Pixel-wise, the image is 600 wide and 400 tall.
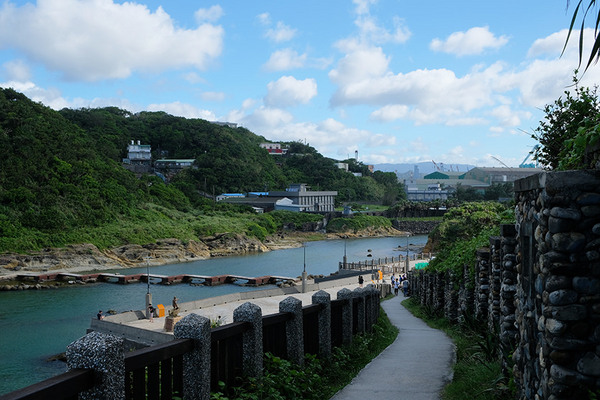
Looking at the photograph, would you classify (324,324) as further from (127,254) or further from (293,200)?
(293,200)

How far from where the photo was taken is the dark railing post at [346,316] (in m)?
11.1

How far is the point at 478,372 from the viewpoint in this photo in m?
8.34

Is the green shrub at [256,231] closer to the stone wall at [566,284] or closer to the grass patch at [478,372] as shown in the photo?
the grass patch at [478,372]

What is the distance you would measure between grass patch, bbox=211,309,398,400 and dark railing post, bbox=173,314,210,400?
0.29 metres

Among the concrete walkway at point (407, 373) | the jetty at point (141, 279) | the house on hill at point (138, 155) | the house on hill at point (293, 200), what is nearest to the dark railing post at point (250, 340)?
the concrete walkway at point (407, 373)

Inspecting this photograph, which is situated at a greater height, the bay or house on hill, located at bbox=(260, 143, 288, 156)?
house on hill, located at bbox=(260, 143, 288, 156)

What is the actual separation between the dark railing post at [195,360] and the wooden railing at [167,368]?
6 cm

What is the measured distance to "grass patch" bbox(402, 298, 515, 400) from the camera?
23.9 feet

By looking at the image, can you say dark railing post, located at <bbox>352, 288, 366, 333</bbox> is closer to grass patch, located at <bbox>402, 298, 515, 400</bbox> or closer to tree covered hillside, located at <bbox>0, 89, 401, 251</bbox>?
grass patch, located at <bbox>402, 298, 515, 400</bbox>

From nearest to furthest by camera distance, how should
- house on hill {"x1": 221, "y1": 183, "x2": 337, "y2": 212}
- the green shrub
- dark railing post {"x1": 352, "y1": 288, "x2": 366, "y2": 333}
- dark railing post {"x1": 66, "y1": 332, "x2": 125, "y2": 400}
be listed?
dark railing post {"x1": 66, "y1": 332, "x2": 125, "y2": 400} → dark railing post {"x1": 352, "y1": 288, "x2": 366, "y2": 333} → the green shrub → house on hill {"x1": 221, "y1": 183, "x2": 337, "y2": 212}

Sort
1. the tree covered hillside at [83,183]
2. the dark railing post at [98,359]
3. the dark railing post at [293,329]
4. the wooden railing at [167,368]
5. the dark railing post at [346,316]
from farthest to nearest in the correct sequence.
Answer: the tree covered hillside at [83,183]
the dark railing post at [346,316]
the dark railing post at [293,329]
the dark railing post at [98,359]
the wooden railing at [167,368]

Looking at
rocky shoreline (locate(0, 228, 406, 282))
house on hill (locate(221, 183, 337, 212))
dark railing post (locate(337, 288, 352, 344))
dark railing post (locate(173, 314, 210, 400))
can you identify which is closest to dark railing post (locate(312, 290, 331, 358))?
dark railing post (locate(337, 288, 352, 344))

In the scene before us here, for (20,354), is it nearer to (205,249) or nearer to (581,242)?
(581,242)

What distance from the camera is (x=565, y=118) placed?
11.4 metres
